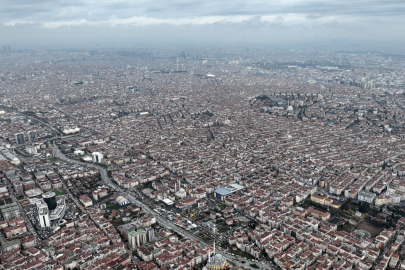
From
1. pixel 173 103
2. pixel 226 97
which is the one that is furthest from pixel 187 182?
pixel 226 97

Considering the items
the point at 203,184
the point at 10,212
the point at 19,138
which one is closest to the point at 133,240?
the point at 203,184

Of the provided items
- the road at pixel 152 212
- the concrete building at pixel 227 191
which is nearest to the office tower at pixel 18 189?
the road at pixel 152 212

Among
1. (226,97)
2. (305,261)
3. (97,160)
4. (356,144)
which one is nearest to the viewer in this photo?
(305,261)

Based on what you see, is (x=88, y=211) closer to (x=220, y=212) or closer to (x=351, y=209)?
(x=220, y=212)

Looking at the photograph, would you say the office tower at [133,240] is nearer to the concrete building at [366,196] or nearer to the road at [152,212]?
the road at [152,212]

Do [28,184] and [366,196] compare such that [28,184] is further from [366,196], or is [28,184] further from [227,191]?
[366,196]

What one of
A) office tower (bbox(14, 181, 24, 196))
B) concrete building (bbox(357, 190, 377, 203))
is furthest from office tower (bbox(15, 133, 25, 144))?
concrete building (bbox(357, 190, 377, 203))
